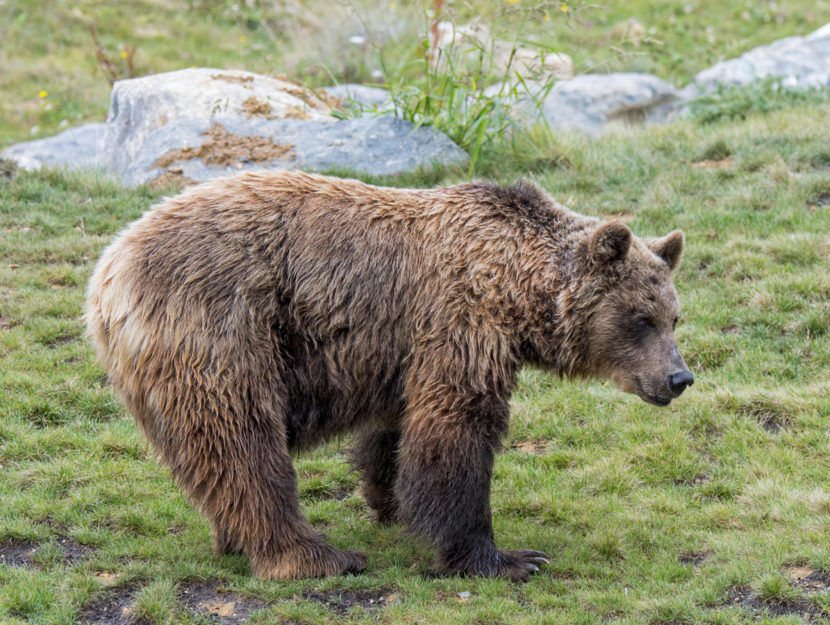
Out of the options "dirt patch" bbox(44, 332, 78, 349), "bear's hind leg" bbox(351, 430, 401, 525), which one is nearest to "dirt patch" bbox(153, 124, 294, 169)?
"dirt patch" bbox(44, 332, 78, 349)

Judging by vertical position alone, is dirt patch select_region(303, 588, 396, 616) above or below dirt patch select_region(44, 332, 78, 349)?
below

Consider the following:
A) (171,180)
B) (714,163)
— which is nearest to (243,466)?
(171,180)

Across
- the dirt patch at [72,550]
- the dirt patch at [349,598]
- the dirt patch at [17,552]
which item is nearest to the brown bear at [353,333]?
the dirt patch at [349,598]

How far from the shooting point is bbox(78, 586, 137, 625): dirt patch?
4979 millimetres

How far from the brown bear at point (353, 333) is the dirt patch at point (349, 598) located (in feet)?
0.52

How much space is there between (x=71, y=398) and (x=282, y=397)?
2.75 m

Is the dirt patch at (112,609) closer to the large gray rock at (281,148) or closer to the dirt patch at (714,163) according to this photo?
the large gray rock at (281,148)

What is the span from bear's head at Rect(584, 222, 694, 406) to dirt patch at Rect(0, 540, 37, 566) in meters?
3.39

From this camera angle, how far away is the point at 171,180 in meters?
10.5

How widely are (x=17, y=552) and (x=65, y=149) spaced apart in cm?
896

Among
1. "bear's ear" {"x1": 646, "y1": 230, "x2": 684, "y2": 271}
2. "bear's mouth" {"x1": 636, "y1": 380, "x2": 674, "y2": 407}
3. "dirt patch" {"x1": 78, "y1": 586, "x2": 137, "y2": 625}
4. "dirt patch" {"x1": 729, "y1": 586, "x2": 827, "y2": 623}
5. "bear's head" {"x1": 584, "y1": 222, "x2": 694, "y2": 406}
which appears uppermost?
"bear's ear" {"x1": 646, "y1": 230, "x2": 684, "y2": 271}

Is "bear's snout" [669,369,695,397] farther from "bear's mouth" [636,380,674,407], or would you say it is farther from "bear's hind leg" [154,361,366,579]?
"bear's hind leg" [154,361,366,579]

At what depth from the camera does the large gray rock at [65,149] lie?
12742mm

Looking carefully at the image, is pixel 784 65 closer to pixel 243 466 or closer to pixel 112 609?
pixel 243 466
